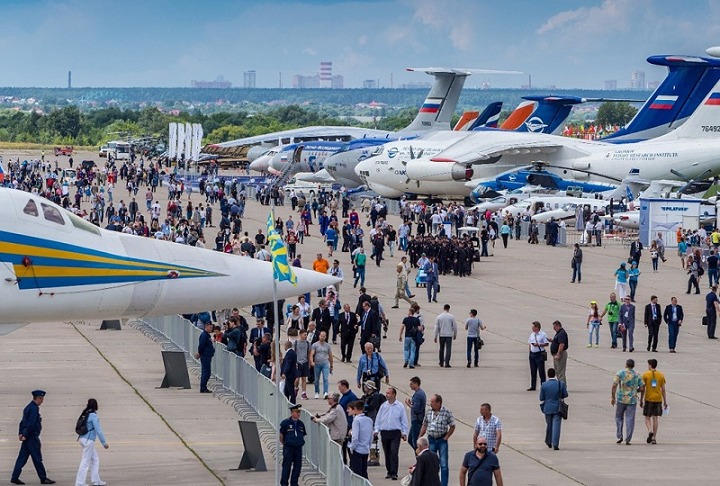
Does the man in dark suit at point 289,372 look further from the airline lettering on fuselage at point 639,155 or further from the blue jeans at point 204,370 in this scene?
the airline lettering on fuselage at point 639,155

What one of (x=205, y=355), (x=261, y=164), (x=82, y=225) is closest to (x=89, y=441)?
(x=82, y=225)

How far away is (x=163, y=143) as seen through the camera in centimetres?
13062

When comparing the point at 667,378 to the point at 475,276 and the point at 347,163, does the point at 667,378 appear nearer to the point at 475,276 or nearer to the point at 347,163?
the point at 475,276

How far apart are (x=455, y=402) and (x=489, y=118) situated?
70.0 meters

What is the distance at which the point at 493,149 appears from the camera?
69000 mm

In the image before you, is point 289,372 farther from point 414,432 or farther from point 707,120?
point 707,120

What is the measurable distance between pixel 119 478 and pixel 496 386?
27.9 feet

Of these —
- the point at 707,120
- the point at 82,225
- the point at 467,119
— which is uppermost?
the point at 707,120

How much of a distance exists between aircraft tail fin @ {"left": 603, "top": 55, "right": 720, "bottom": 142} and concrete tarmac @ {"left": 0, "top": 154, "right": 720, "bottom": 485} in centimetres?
4145

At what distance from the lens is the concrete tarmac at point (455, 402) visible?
17.8 m

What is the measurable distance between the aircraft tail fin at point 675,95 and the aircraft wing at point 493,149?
8249 millimetres

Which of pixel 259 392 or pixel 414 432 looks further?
pixel 259 392

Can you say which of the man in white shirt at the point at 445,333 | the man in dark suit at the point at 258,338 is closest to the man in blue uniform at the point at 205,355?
the man in dark suit at the point at 258,338

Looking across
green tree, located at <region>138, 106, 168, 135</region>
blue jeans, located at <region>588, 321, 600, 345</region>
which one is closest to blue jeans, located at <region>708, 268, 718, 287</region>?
blue jeans, located at <region>588, 321, 600, 345</region>
